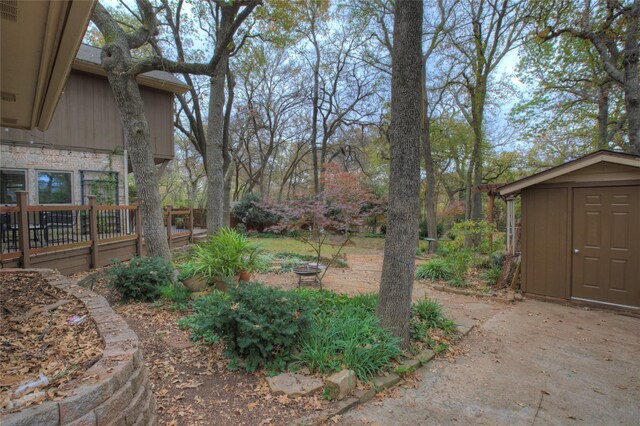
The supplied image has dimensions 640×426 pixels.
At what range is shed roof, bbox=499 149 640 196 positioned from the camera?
16.5 feet

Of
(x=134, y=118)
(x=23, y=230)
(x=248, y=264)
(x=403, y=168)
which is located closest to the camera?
(x=403, y=168)

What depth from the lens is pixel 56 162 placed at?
9.33 m

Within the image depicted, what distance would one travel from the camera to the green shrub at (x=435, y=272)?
24.5 feet

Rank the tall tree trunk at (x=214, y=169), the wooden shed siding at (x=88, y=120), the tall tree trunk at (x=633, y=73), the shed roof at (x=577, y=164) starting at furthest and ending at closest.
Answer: the wooden shed siding at (x=88, y=120) < the tall tree trunk at (x=214, y=169) < the tall tree trunk at (x=633, y=73) < the shed roof at (x=577, y=164)

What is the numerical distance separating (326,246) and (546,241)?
8065mm

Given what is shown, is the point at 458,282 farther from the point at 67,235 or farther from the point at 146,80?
the point at 146,80

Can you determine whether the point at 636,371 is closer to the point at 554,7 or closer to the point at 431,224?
the point at 554,7

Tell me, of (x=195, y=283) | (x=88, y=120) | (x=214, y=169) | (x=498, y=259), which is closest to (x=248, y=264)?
(x=195, y=283)

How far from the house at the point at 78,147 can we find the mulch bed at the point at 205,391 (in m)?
8.33

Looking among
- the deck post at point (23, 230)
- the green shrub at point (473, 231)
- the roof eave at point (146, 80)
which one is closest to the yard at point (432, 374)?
the deck post at point (23, 230)

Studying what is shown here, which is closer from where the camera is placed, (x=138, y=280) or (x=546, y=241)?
(x=138, y=280)

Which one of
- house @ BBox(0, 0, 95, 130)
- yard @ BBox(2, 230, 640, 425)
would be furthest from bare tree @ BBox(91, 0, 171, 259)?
house @ BBox(0, 0, 95, 130)

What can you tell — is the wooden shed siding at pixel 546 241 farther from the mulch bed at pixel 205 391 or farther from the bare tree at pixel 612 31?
the mulch bed at pixel 205 391

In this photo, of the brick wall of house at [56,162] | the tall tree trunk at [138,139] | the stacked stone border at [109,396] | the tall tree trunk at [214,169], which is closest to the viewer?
the stacked stone border at [109,396]
